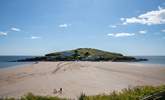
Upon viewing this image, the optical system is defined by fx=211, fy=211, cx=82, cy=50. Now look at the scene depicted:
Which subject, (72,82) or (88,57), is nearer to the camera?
(72,82)

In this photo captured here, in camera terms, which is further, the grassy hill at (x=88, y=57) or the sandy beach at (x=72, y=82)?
the grassy hill at (x=88, y=57)

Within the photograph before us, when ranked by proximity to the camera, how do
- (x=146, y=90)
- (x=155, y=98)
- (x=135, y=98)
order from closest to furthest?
(x=155, y=98) < (x=135, y=98) < (x=146, y=90)

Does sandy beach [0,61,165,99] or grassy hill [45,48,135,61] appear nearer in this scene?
sandy beach [0,61,165,99]

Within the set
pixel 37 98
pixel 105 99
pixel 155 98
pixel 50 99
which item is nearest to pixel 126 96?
pixel 105 99

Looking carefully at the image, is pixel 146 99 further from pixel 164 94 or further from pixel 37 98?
pixel 37 98

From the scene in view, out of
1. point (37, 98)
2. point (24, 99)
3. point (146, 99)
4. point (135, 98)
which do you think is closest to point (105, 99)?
point (135, 98)

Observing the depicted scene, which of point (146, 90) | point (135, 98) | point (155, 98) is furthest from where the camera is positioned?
point (146, 90)

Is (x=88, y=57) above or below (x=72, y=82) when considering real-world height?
above

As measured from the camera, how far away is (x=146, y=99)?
5.34 metres

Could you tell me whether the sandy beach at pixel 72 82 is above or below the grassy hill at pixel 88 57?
below

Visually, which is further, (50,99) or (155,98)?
(50,99)

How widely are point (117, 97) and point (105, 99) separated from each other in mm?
396

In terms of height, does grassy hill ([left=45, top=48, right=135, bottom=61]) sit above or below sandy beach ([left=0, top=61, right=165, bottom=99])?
above

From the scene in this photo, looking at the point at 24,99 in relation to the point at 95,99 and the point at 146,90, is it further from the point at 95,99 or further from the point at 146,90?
the point at 146,90
